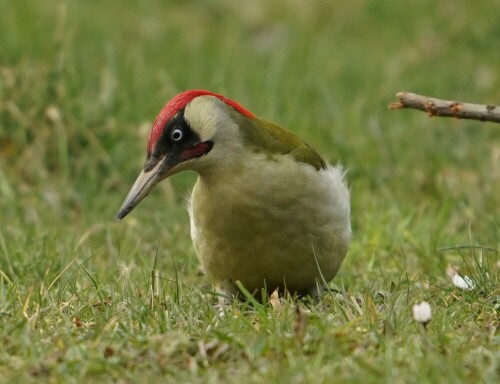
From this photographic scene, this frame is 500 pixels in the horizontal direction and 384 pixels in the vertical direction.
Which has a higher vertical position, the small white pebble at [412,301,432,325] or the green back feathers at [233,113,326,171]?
the green back feathers at [233,113,326,171]

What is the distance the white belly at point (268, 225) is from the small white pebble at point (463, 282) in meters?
0.49

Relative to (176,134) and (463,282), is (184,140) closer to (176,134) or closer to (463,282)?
(176,134)

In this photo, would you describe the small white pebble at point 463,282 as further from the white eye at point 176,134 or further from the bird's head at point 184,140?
the white eye at point 176,134

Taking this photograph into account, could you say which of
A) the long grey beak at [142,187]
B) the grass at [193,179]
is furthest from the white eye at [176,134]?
the grass at [193,179]

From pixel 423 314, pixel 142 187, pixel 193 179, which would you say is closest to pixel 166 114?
A: pixel 142 187

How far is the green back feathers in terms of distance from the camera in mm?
4867

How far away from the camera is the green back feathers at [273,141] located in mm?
4867

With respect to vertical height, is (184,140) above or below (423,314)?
above

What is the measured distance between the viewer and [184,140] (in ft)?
15.4

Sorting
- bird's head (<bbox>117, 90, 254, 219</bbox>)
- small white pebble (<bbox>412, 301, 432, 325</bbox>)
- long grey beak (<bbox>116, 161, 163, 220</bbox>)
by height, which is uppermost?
bird's head (<bbox>117, 90, 254, 219</bbox>)

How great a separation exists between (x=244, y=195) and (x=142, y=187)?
0.40m

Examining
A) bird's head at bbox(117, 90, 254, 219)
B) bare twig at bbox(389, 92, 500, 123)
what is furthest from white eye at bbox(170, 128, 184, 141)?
bare twig at bbox(389, 92, 500, 123)

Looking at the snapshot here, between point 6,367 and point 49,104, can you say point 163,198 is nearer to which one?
point 49,104

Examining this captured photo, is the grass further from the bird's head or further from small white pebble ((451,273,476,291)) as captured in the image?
the bird's head
